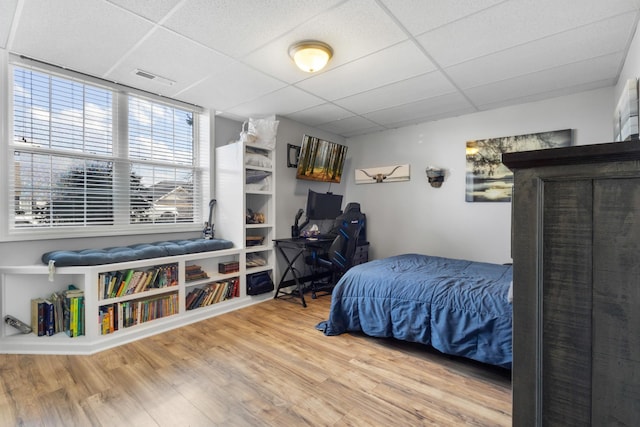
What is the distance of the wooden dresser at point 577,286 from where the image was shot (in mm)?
660

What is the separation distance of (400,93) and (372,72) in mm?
632

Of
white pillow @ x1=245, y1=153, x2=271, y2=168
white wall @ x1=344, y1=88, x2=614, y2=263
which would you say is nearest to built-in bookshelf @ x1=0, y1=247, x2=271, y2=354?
white pillow @ x1=245, y1=153, x2=271, y2=168

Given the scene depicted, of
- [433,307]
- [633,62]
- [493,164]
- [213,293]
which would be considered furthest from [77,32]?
[493,164]

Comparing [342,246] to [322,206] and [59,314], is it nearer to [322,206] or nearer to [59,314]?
[322,206]

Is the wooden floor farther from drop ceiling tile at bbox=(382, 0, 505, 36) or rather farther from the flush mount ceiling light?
drop ceiling tile at bbox=(382, 0, 505, 36)

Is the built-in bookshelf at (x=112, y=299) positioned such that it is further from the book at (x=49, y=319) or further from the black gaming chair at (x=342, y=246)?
the black gaming chair at (x=342, y=246)

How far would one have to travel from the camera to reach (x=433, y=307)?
7.84 ft

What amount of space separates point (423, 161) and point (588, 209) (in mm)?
3806

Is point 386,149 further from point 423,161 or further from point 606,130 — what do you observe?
point 606,130

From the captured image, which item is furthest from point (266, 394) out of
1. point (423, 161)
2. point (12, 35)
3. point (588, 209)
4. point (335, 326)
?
point (423, 161)

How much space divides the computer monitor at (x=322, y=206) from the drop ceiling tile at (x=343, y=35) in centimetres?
191

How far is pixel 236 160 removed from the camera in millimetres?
3713

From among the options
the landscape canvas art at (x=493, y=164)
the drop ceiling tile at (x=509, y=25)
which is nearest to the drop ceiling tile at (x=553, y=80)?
the landscape canvas art at (x=493, y=164)

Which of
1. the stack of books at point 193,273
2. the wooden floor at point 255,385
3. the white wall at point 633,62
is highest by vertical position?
the white wall at point 633,62
